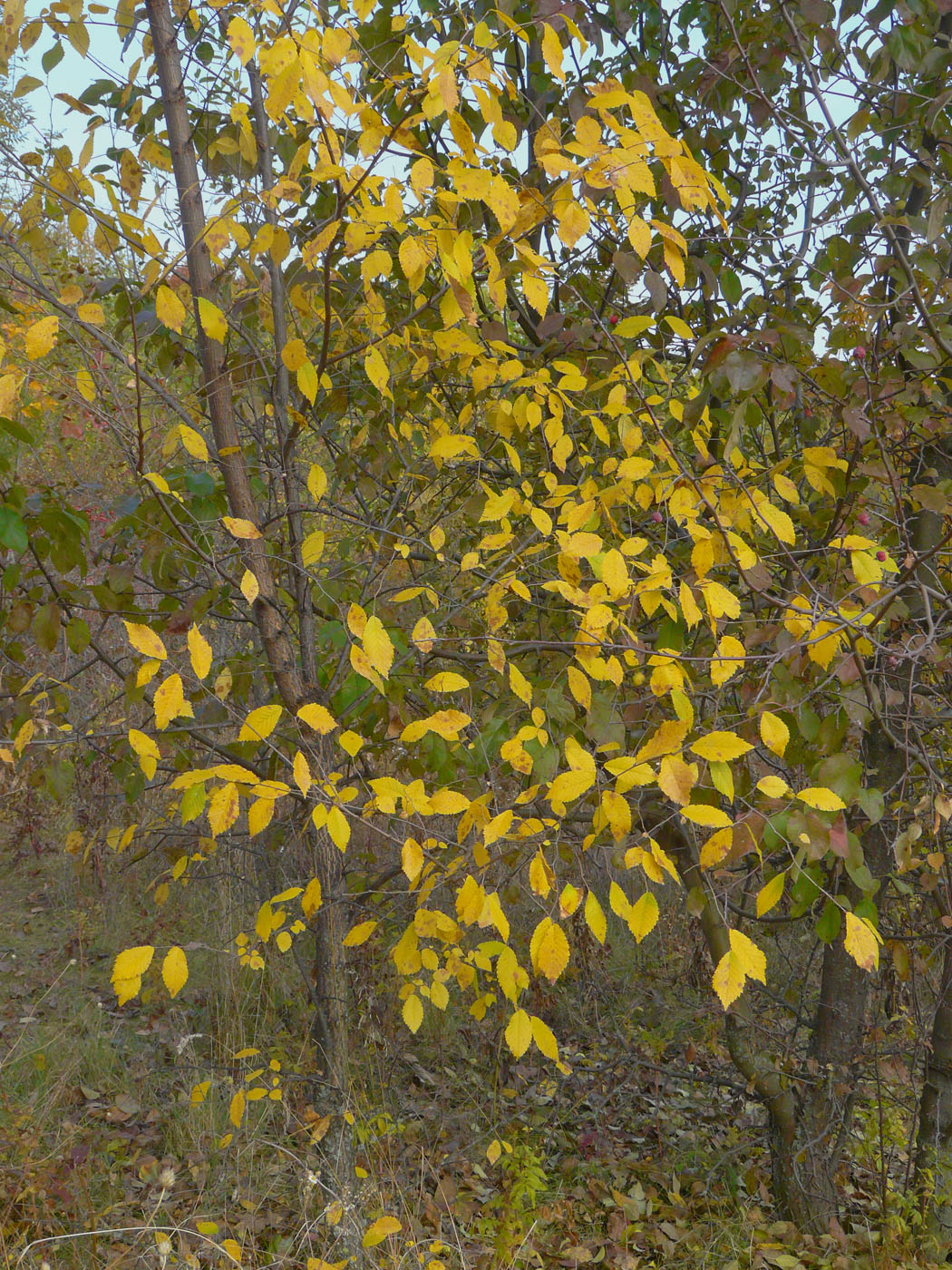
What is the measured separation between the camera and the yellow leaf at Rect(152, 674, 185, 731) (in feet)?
3.61

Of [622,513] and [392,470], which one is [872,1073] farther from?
[392,470]

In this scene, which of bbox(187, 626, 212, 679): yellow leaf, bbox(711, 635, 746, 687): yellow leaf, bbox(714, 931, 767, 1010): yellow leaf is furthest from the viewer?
bbox(711, 635, 746, 687): yellow leaf

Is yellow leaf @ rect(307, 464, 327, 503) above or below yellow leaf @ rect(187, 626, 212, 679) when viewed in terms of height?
above

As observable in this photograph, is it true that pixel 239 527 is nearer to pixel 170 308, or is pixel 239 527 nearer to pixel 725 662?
pixel 170 308

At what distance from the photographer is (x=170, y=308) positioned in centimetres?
122

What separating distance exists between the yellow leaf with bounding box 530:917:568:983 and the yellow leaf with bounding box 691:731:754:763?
267mm

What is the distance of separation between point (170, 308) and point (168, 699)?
523 mm

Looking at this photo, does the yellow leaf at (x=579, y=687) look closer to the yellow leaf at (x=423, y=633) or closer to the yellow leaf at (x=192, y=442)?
the yellow leaf at (x=423, y=633)

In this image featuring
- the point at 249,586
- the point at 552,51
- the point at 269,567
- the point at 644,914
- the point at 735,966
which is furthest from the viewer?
the point at 269,567

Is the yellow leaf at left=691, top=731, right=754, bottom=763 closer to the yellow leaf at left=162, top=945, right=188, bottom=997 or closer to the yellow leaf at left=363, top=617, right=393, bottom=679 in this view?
the yellow leaf at left=363, top=617, right=393, bottom=679

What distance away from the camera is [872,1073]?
2.61m

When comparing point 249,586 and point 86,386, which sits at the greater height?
point 86,386

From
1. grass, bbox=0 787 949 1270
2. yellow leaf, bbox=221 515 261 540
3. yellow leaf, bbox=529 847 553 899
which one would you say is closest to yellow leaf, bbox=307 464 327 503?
yellow leaf, bbox=221 515 261 540

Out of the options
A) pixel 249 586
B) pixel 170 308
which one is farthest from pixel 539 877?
pixel 170 308
